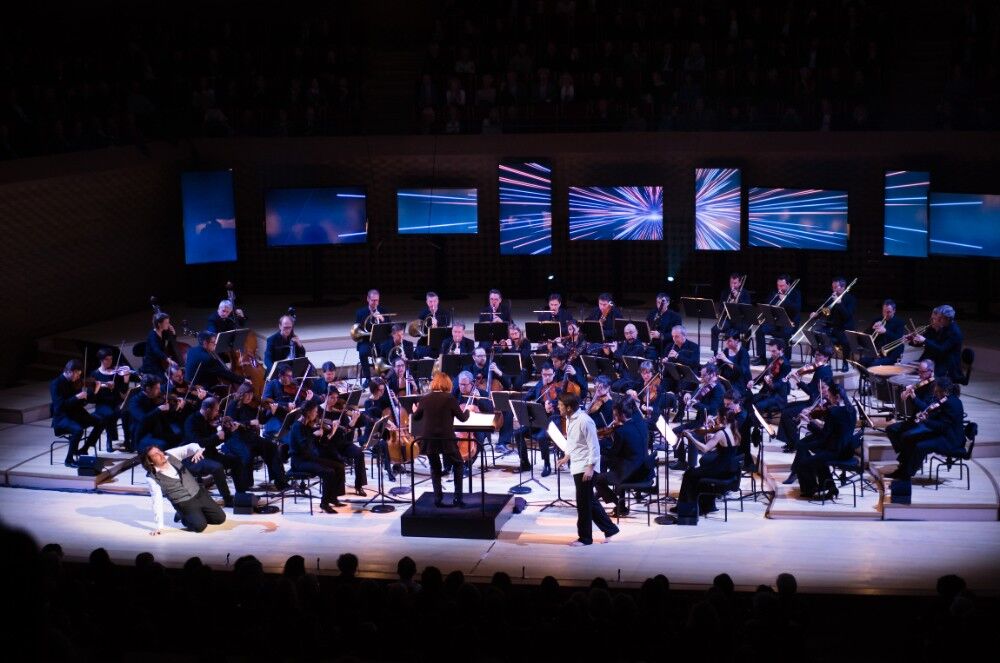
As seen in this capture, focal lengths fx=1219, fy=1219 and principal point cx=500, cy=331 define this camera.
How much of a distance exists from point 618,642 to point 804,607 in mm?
1261

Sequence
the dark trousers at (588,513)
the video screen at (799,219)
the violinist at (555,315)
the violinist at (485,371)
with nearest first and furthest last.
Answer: the dark trousers at (588,513) < the violinist at (485,371) < the violinist at (555,315) < the video screen at (799,219)

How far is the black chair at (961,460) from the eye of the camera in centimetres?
1221

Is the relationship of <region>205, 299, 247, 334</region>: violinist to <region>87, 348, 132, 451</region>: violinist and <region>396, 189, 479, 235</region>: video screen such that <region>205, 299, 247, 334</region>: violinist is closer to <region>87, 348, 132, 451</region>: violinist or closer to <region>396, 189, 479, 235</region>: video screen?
<region>87, 348, 132, 451</region>: violinist

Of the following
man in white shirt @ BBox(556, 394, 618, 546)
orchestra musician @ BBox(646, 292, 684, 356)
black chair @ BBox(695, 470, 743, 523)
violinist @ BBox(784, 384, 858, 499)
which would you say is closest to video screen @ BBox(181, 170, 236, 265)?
orchestra musician @ BBox(646, 292, 684, 356)

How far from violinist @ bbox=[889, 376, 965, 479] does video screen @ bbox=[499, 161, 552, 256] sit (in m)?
9.77

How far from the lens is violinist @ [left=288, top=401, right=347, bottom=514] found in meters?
12.6

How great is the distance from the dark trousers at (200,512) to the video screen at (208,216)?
8.87 m

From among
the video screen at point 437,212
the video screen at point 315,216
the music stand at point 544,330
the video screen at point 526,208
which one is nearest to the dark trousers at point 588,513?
the music stand at point 544,330

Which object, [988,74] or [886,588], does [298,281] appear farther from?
[886,588]

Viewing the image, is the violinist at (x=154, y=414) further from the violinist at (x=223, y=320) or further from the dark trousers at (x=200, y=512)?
the violinist at (x=223, y=320)

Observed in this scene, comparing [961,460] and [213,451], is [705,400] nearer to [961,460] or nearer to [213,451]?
[961,460]

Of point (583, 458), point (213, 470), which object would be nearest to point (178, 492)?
point (213, 470)

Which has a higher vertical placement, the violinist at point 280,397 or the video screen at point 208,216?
the video screen at point 208,216

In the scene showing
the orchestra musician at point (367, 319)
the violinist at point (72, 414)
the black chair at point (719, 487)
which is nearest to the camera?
the black chair at point (719, 487)
